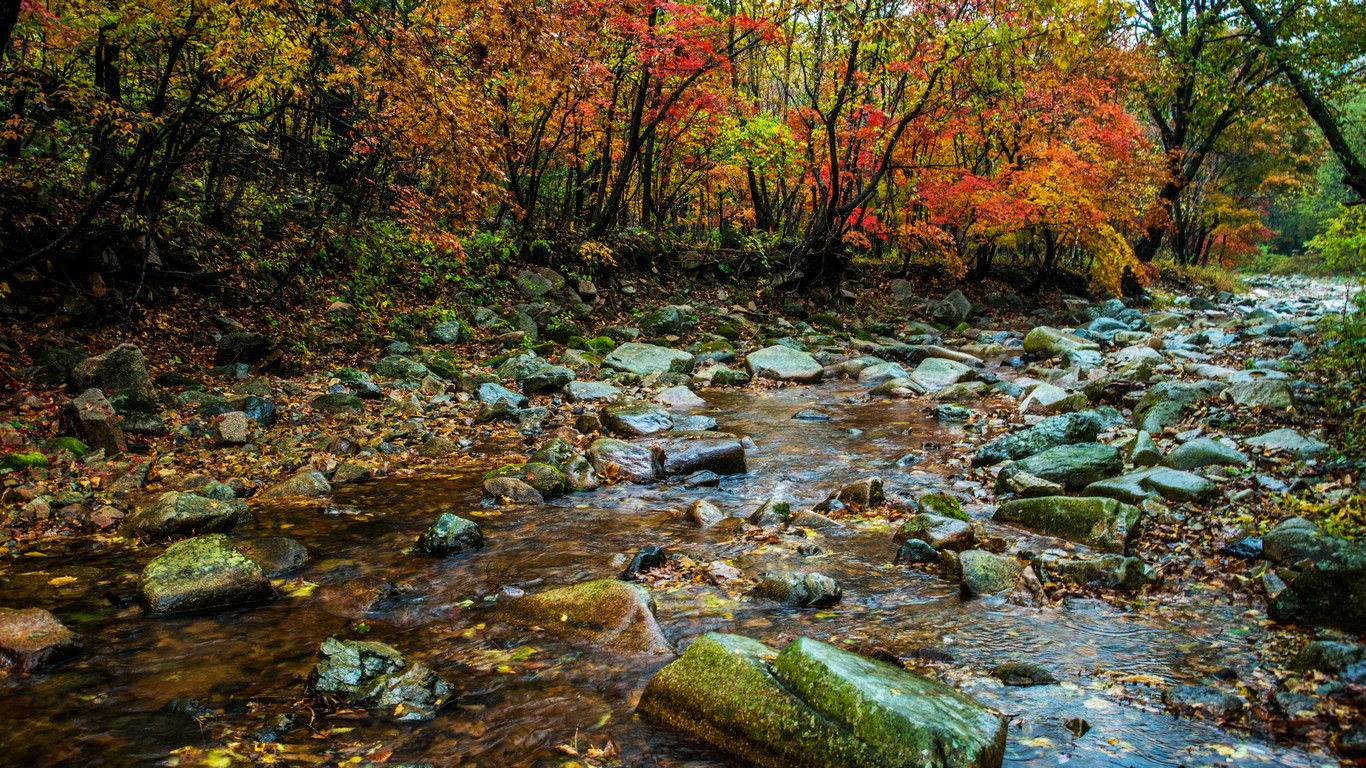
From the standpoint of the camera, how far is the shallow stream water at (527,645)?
254cm

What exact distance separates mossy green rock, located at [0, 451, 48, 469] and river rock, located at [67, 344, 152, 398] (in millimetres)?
1444

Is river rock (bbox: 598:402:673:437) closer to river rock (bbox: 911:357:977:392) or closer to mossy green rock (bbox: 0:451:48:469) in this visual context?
river rock (bbox: 911:357:977:392)

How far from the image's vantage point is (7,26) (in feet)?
15.9

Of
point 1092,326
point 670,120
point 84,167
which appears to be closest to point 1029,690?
point 84,167

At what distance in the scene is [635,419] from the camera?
7.75 metres

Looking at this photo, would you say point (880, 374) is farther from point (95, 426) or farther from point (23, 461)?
point (23, 461)

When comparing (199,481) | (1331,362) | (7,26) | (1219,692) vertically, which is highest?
(7,26)

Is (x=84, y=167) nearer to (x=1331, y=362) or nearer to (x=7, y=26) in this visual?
(x=7, y=26)

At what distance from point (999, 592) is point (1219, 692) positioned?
3.70 feet

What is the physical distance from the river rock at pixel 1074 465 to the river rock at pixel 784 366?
5.69 m

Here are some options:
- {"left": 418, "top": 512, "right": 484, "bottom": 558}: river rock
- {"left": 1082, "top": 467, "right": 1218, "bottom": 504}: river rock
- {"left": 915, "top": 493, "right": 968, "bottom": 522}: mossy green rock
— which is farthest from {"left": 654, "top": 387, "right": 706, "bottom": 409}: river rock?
{"left": 1082, "top": 467, "right": 1218, "bottom": 504}: river rock

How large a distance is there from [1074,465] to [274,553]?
5787 millimetres

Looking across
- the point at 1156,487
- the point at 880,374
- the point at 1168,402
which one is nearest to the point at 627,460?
the point at 1156,487

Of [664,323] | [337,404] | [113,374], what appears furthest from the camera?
[664,323]
